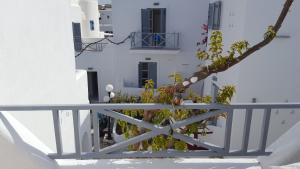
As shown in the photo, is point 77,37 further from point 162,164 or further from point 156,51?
point 162,164

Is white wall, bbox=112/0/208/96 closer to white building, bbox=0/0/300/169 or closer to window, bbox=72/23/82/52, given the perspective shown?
window, bbox=72/23/82/52

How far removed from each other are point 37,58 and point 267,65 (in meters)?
6.02

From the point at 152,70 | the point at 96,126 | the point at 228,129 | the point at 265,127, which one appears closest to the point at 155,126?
the point at 96,126

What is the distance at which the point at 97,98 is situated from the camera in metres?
16.1

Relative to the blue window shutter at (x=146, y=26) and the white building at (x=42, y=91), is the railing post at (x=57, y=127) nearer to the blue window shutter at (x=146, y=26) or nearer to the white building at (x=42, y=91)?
the white building at (x=42, y=91)

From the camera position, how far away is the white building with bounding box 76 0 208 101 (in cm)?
1284

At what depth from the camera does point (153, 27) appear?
1316 cm

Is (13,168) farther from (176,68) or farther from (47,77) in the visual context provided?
(176,68)

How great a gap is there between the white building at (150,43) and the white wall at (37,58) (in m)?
→ 7.65

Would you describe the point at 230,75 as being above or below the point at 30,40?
below

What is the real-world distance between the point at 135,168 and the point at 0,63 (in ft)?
6.51

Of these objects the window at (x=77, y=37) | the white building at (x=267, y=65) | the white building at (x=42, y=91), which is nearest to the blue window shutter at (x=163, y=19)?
the window at (x=77, y=37)

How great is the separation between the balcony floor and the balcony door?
412 inches

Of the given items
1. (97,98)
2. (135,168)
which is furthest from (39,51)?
(97,98)
